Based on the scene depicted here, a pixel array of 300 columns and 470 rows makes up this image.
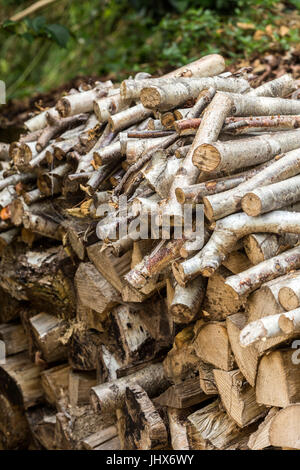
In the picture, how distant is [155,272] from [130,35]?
4.70m

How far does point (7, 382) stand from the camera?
113 inches

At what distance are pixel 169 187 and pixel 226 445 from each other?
2.67ft

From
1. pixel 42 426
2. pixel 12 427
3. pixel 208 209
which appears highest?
pixel 208 209

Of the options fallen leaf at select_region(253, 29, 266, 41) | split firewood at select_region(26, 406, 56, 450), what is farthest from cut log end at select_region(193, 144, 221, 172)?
fallen leaf at select_region(253, 29, 266, 41)

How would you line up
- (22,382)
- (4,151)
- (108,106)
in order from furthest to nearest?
(4,151)
(22,382)
(108,106)

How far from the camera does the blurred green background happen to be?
170 inches

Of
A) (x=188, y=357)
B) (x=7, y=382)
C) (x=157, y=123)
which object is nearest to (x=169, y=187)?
(x=157, y=123)

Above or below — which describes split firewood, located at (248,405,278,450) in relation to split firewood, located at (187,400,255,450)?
above

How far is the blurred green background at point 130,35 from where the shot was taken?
14.1 ft

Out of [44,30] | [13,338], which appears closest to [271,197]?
[13,338]

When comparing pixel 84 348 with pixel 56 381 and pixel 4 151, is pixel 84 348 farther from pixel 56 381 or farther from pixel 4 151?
pixel 4 151

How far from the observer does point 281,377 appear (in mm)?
1517

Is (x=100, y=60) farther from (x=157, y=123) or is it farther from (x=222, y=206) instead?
(x=222, y=206)

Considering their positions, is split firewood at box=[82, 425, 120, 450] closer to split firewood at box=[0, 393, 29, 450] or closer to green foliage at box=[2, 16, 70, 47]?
split firewood at box=[0, 393, 29, 450]
